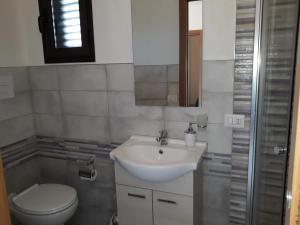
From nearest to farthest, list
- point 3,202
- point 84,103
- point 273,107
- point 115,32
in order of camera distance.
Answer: point 3,202 → point 273,107 → point 115,32 → point 84,103

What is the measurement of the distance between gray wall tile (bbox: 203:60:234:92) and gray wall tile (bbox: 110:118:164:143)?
1.54ft

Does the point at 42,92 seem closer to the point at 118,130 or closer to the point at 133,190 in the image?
the point at 118,130

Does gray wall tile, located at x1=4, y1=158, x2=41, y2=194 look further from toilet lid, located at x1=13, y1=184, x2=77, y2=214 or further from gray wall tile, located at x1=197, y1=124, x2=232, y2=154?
gray wall tile, located at x1=197, y1=124, x2=232, y2=154

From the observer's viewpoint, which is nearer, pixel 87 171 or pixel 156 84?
pixel 156 84

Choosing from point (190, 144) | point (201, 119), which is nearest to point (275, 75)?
point (201, 119)

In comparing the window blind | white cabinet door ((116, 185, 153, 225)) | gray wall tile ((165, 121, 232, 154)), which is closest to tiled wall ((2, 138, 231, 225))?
white cabinet door ((116, 185, 153, 225))

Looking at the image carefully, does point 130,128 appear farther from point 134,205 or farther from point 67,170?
point 67,170

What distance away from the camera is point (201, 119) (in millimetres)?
1837

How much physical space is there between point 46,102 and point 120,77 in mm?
782

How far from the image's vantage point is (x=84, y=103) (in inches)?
86.9

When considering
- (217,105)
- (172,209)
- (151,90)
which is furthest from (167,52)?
(172,209)

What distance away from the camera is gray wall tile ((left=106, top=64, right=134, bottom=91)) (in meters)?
2.02

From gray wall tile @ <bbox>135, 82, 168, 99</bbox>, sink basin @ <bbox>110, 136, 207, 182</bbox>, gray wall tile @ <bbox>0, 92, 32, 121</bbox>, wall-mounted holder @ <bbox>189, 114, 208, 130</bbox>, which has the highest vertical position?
gray wall tile @ <bbox>135, 82, 168, 99</bbox>

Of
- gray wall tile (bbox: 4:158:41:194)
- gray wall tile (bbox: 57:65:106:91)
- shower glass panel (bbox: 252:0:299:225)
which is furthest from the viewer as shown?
gray wall tile (bbox: 4:158:41:194)
